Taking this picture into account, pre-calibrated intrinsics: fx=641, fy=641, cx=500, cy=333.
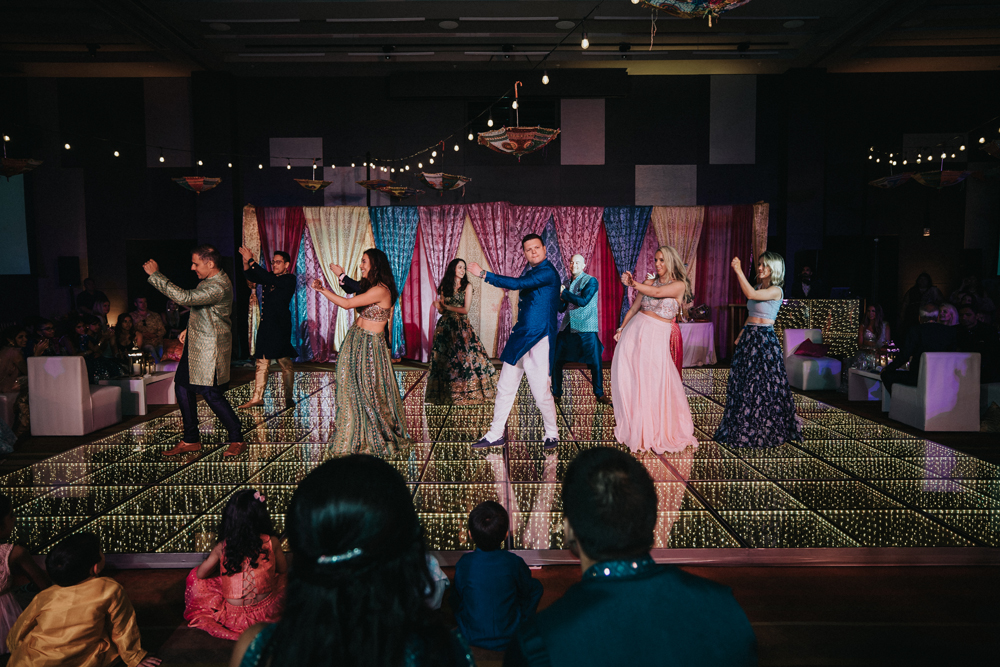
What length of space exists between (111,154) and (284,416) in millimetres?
7394

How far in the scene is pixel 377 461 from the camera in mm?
980

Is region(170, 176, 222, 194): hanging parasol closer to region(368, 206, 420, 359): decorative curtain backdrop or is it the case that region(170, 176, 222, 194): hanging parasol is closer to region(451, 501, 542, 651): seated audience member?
region(368, 206, 420, 359): decorative curtain backdrop

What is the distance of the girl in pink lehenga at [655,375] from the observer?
4.63 meters

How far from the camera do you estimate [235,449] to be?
4.61 meters

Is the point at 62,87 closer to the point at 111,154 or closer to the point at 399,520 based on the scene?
the point at 111,154

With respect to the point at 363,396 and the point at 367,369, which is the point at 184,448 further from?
the point at 367,369

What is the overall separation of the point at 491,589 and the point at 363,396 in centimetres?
259

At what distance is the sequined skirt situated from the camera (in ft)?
14.9

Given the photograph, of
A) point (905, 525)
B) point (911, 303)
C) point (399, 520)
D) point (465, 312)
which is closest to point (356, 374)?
point (465, 312)

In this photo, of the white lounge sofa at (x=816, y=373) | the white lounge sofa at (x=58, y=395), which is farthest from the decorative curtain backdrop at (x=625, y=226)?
the white lounge sofa at (x=58, y=395)

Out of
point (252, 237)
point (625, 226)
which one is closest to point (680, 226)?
point (625, 226)

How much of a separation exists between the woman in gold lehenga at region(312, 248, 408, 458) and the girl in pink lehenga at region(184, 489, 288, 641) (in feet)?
6.46

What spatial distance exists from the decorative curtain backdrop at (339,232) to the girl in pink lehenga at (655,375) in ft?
20.5

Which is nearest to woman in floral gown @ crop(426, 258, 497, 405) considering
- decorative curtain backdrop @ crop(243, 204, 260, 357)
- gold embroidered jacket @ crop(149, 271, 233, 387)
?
gold embroidered jacket @ crop(149, 271, 233, 387)
